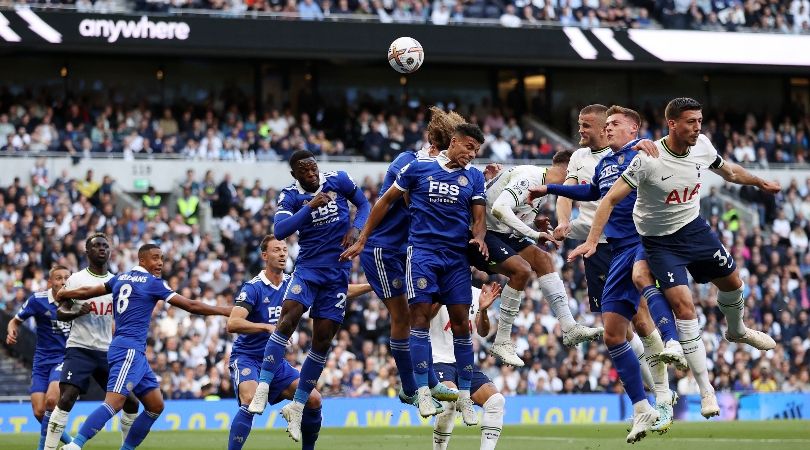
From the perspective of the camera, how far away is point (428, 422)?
24484mm

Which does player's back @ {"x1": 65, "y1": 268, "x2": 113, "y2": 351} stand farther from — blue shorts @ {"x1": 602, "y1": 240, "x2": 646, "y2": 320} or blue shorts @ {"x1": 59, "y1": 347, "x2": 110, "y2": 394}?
blue shorts @ {"x1": 602, "y1": 240, "x2": 646, "y2": 320}

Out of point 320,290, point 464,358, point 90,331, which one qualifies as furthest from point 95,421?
point 464,358

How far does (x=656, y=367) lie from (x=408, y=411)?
11656 mm

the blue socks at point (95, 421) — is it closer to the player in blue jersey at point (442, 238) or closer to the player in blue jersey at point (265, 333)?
the player in blue jersey at point (265, 333)

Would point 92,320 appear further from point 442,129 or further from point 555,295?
point 555,295

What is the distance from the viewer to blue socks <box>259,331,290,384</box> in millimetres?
13680

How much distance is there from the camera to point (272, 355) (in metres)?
13.7

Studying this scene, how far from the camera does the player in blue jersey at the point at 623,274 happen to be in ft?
43.1

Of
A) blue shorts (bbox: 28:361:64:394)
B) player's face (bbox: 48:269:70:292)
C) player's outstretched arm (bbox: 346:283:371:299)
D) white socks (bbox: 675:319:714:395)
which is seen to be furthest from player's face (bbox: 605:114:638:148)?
blue shorts (bbox: 28:361:64:394)

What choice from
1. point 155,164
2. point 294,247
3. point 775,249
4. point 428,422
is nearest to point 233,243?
point 294,247

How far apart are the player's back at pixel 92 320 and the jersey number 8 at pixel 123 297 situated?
756 millimetres

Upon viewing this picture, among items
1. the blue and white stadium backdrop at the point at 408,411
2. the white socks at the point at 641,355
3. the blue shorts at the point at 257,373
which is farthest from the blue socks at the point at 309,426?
the blue and white stadium backdrop at the point at 408,411

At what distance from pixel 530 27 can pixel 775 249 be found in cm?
833

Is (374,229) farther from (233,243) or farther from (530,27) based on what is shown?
(530,27)
